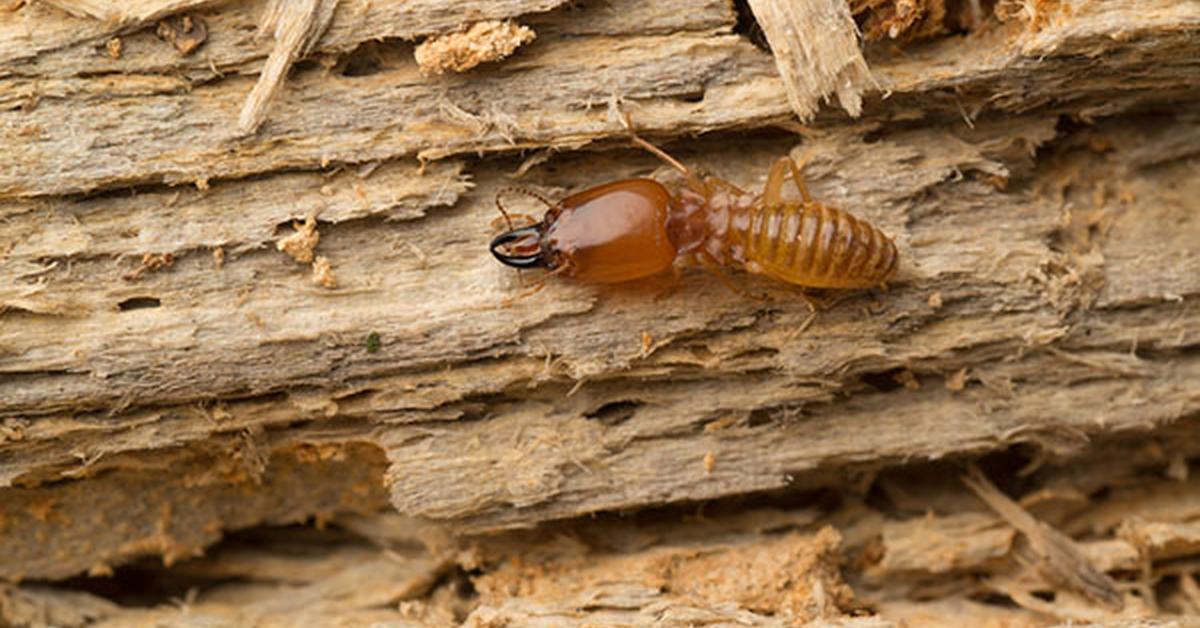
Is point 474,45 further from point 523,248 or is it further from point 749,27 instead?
point 749,27

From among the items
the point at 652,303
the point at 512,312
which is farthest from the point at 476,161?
the point at 652,303

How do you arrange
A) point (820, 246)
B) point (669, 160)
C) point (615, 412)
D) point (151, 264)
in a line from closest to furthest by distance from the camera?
1. point (820, 246)
2. point (151, 264)
3. point (669, 160)
4. point (615, 412)

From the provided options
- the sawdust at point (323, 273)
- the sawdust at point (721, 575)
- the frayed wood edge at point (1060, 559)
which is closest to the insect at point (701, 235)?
the sawdust at point (323, 273)

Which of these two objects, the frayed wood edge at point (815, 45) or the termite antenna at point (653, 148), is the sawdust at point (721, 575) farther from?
the frayed wood edge at point (815, 45)

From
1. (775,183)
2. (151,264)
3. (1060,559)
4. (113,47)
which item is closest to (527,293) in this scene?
(775,183)

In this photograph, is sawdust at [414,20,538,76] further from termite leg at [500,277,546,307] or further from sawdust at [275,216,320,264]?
termite leg at [500,277,546,307]

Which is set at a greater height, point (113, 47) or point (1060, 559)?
point (113, 47)

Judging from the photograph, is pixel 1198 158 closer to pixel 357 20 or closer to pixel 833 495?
pixel 833 495
